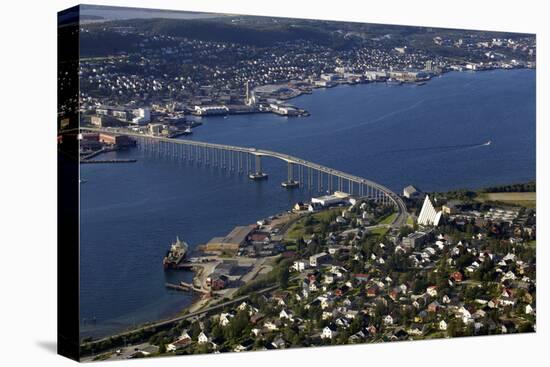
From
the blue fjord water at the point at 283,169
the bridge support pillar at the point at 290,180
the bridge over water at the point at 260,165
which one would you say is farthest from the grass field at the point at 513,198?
the bridge support pillar at the point at 290,180

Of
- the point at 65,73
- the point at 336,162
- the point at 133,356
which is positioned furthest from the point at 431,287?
the point at 65,73

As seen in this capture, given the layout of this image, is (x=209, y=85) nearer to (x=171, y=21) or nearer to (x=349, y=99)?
(x=171, y=21)

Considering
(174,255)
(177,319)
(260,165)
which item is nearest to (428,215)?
(260,165)

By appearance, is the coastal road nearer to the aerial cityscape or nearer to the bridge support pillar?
the aerial cityscape

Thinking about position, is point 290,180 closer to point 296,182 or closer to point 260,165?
point 296,182

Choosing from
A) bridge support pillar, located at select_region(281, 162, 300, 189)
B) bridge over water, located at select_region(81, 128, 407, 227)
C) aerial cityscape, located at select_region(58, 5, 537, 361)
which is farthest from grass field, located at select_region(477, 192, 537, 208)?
bridge support pillar, located at select_region(281, 162, 300, 189)

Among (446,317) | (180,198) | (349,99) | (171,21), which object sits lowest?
(446,317)
